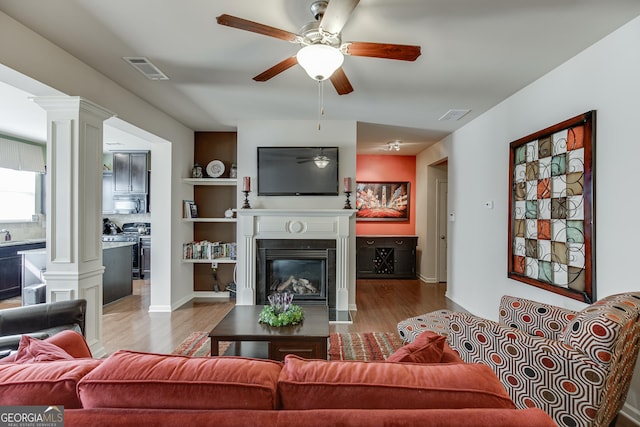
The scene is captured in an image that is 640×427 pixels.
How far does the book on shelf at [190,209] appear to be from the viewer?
15.6 feet

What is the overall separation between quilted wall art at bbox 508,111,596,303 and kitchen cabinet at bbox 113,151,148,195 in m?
6.25

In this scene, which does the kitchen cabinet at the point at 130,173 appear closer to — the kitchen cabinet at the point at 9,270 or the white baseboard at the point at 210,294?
the kitchen cabinet at the point at 9,270

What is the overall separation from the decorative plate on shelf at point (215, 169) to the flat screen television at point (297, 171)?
2.92 feet

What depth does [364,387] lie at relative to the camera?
3.10ft

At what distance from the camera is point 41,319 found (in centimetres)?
184

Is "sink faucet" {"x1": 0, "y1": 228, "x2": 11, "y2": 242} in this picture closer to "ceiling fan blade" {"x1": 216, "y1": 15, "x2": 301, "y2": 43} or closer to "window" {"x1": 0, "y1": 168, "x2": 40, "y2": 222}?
"window" {"x1": 0, "y1": 168, "x2": 40, "y2": 222}

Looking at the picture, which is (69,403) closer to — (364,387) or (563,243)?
(364,387)

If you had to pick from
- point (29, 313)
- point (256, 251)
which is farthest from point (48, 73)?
point (256, 251)

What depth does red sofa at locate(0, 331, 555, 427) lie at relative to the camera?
0.86m

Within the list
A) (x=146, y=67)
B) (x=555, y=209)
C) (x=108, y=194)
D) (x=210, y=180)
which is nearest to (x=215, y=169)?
(x=210, y=180)

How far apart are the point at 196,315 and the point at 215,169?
2.09 meters

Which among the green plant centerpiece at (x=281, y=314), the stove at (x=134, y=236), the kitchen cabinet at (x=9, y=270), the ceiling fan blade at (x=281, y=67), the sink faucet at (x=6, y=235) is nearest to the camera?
the ceiling fan blade at (x=281, y=67)

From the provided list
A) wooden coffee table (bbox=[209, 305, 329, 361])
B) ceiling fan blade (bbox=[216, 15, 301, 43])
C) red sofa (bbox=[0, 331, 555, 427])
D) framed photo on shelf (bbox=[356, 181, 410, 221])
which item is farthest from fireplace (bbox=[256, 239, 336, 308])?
red sofa (bbox=[0, 331, 555, 427])

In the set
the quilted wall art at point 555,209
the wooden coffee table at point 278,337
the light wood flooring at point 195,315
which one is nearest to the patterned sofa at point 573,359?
the quilted wall art at point 555,209
